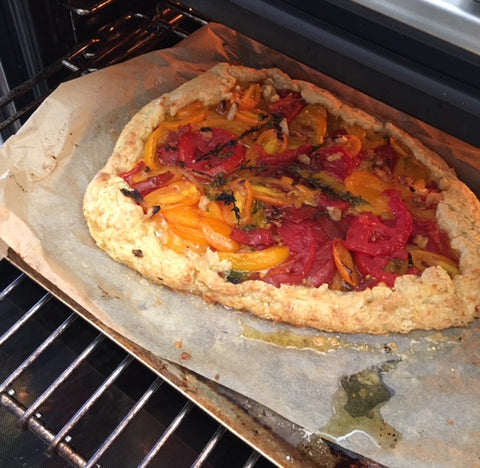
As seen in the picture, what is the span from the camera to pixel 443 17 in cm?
151

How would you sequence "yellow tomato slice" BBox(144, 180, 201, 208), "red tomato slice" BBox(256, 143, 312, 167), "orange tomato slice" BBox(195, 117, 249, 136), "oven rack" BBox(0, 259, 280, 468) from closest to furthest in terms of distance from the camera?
1. "oven rack" BBox(0, 259, 280, 468)
2. "yellow tomato slice" BBox(144, 180, 201, 208)
3. "red tomato slice" BBox(256, 143, 312, 167)
4. "orange tomato slice" BBox(195, 117, 249, 136)

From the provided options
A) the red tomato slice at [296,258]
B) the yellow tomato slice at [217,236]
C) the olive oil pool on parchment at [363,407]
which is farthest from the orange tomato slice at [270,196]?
the olive oil pool on parchment at [363,407]

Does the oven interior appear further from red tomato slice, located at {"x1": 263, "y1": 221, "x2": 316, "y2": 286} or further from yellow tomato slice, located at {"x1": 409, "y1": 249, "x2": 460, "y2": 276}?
yellow tomato slice, located at {"x1": 409, "y1": 249, "x2": 460, "y2": 276}

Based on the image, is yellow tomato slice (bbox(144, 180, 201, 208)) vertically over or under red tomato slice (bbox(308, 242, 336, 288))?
over

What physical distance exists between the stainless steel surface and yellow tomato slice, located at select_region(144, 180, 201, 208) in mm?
1543

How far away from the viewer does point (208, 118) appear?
136 inches

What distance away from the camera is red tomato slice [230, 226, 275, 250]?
2.86 meters

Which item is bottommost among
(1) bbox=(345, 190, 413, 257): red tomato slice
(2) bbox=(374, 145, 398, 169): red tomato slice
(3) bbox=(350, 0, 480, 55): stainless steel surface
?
(1) bbox=(345, 190, 413, 257): red tomato slice

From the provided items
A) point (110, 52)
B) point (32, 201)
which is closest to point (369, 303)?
point (32, 201)

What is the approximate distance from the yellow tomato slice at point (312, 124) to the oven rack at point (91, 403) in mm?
1597

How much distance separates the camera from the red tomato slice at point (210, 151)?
314 centimetres

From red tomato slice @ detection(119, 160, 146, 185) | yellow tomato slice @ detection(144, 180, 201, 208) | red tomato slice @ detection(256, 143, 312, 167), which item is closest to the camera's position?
yellow tomato slice @ detection(144, 180, 201, 208)

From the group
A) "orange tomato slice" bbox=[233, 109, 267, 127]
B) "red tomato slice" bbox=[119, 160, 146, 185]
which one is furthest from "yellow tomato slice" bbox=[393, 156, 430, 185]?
"red tomato slice" bbox=[119, 160, 146, 185]

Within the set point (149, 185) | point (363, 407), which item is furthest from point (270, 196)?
point (363, 407)
